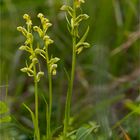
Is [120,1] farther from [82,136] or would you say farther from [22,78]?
[82,136]

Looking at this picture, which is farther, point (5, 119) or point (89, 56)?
point (89, 56)

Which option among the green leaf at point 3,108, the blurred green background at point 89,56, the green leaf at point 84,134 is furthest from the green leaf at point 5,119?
the blurred green background at point 89,56

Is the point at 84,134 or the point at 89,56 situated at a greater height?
the point at 89,56

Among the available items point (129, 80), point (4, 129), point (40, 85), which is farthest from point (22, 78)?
point (4, 129)

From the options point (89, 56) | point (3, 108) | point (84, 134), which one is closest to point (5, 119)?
point (3, 108)

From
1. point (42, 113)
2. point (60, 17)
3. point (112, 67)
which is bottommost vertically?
point (42, 113)

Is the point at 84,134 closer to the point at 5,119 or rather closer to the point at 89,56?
the point at 5,119

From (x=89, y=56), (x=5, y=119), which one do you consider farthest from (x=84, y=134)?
(x=89, y=56)

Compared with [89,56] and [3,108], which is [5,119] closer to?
[3,108]
